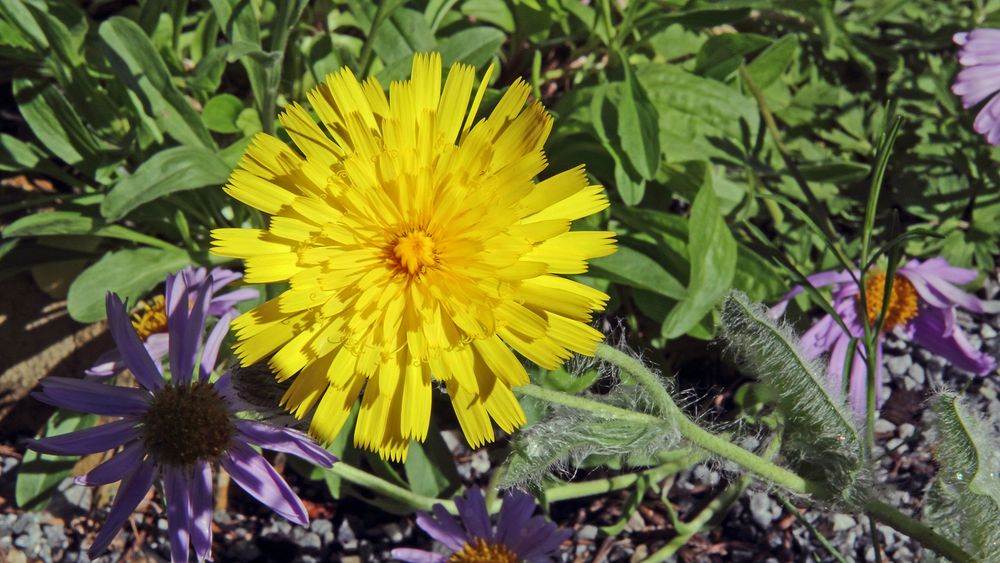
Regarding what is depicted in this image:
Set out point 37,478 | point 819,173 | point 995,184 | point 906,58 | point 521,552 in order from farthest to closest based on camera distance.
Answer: point 906,58 < point 995,184 < point 819,173 < point 37,478 < point 521,552

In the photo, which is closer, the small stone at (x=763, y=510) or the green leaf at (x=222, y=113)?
the green leaf at (x=222, y=113)

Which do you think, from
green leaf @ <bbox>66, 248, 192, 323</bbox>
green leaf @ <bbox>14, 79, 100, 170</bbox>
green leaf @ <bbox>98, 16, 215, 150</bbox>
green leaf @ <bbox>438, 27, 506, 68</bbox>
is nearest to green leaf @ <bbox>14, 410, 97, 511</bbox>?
green leaf @ <bbox>66, 248, 192, 323</bbox>

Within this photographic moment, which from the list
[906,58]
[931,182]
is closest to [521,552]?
[931,182]

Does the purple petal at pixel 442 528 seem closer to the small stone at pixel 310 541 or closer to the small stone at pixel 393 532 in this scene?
the small stone at pixel 393 532

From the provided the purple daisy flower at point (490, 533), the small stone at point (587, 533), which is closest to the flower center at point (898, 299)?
the small stone at point (587, 533)

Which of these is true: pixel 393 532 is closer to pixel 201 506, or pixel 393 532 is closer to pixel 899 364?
pixel 201 506

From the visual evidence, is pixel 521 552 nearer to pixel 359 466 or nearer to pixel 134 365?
pixel 359 466
